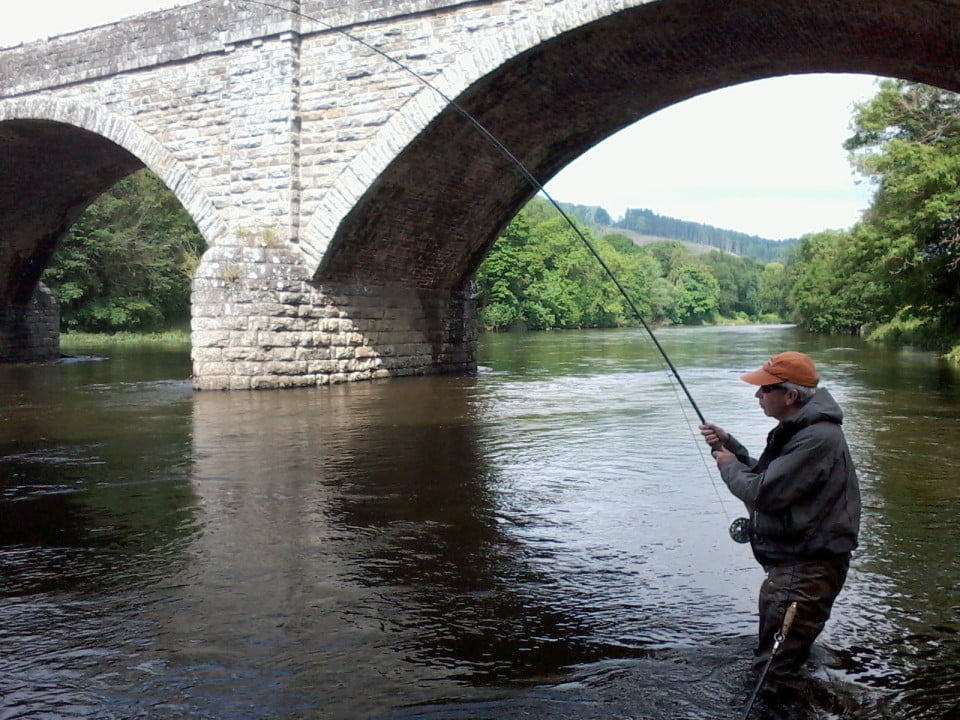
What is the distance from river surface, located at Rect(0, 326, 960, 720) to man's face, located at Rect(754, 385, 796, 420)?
0.90 m

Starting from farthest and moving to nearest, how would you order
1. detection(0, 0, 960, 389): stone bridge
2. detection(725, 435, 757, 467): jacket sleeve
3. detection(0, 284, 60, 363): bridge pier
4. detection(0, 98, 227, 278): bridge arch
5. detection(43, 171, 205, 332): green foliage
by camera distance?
detection(43, 171, 205, 332): green foliage < detection(0, 284, 60, 363): bridge pier < detection(0, 98, 227, 278): bridge arch < detection(0, 0, 960, 389): stone bridge < detection(725, 435, 757, 467): jacket sleeve

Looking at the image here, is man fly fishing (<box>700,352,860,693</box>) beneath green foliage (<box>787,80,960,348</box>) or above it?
beneath

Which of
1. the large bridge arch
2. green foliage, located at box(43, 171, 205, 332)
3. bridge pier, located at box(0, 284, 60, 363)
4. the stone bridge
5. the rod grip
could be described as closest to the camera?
the rod grip

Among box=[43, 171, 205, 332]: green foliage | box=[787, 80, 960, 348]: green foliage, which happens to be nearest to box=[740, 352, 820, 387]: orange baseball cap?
box=[787, 80, 960, 348]: green foliage

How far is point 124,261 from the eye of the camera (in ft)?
140

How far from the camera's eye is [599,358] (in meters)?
24.9

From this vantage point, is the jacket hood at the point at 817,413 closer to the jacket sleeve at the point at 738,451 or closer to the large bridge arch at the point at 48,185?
the jacket sleeve at the point at 738,451

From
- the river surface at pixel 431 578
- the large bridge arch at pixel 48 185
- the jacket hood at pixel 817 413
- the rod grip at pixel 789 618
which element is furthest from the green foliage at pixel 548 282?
the rod grip at pixel 789 618

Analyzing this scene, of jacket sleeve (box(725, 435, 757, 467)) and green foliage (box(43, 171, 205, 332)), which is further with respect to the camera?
green foliage (box(43, 171, 205, 332))

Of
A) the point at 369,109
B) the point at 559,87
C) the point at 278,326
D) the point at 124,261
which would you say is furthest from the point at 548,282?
the point at 278,326

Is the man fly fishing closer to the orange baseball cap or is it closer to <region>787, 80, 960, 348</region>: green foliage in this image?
the orange baseball cap

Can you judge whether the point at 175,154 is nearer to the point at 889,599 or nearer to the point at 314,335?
the point at 314,335

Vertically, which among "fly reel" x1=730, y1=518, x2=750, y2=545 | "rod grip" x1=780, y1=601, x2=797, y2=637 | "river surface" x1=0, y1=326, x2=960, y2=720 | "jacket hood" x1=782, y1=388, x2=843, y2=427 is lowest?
"river surface" x1=0, y1=326, x2=960, y2=720

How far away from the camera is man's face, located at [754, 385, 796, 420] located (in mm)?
3176
